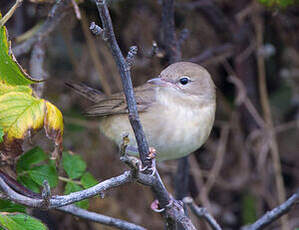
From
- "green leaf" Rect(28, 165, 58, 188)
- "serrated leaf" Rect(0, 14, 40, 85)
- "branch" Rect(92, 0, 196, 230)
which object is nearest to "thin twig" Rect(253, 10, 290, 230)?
"branch" Rect(92, 0, 196, 230)

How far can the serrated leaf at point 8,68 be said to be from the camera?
64.2 inches

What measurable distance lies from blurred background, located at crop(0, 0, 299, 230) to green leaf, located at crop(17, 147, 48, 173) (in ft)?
4.20

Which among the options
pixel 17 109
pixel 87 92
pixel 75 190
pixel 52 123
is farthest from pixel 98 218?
pixel 87 92

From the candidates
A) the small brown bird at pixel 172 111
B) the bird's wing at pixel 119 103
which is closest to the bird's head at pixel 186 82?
the small brown bird at pixel 172 111

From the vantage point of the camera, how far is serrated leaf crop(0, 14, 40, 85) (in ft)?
5.35

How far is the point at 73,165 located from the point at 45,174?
0.21m

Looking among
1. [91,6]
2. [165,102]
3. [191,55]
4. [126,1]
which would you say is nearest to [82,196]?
[165,102]

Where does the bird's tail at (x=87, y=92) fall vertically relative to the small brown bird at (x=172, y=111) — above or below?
above

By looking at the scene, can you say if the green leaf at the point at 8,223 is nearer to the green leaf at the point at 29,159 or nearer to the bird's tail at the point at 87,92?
the green leaf at the point at 29,159

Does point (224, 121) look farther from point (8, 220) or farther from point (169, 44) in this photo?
point (8, 220)

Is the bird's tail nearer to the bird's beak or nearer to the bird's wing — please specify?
the bird's wing

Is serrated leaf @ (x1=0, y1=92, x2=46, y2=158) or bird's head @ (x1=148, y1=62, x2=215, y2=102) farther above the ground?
bird's head @ (x1=148, y1=62, x2=215, y2=102)

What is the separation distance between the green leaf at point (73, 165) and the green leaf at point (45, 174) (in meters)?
0.10

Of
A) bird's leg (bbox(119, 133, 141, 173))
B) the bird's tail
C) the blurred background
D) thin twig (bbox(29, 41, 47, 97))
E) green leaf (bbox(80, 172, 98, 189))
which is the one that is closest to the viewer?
bird's leg (bbox(119, 133, 141, 173))
